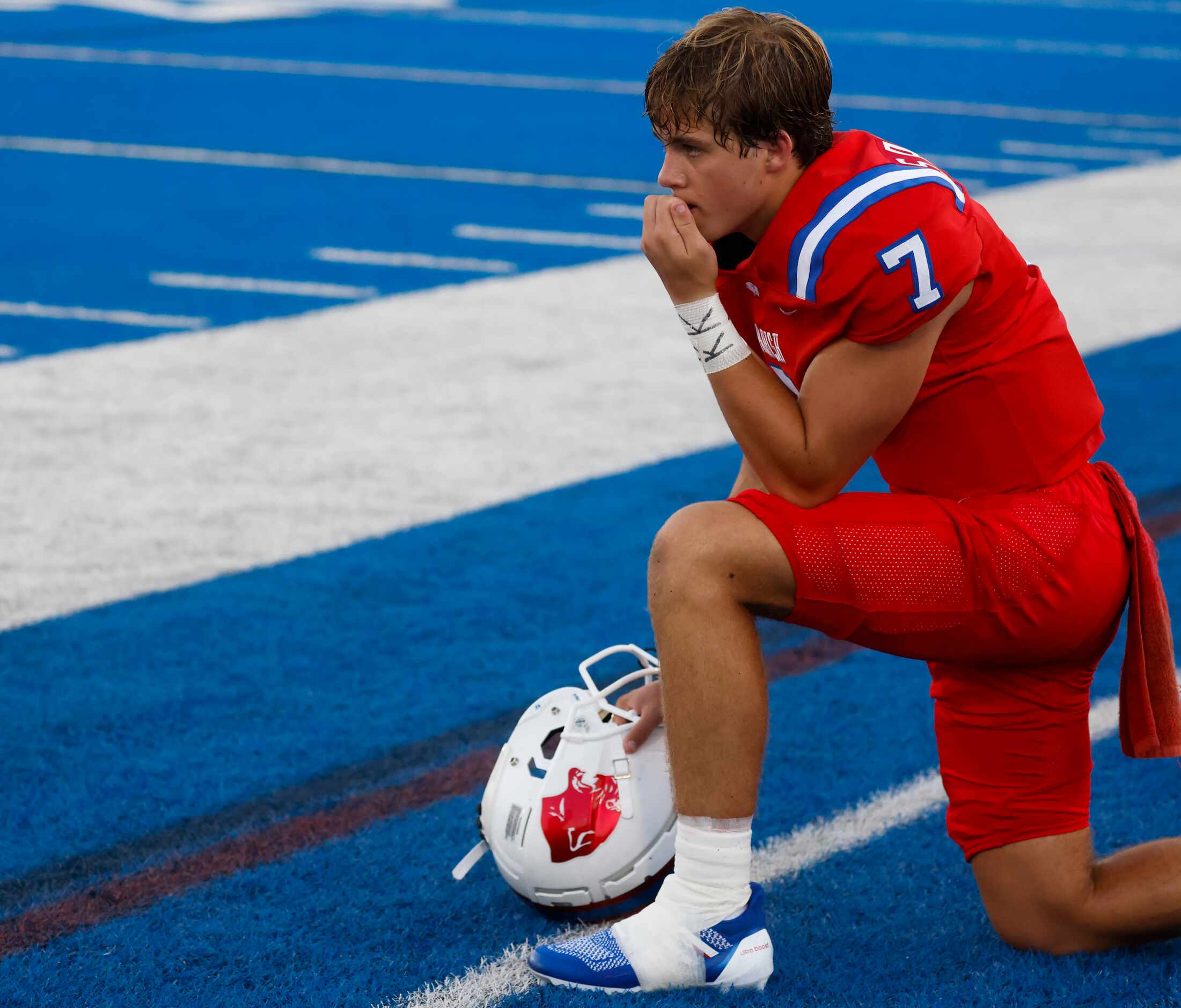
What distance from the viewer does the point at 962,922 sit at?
291 cm

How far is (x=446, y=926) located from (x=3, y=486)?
310cm

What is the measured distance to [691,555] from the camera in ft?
8.24

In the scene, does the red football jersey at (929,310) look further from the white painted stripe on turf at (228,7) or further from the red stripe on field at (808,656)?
the white painted stripe on turf at (228,7)

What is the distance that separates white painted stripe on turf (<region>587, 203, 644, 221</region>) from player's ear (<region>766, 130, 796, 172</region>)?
24.5ft

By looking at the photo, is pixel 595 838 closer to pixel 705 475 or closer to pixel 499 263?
pixel 705 475

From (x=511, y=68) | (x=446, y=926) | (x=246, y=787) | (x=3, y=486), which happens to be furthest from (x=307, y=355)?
(x=511, y=68)

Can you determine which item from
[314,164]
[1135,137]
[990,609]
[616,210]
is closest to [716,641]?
[990,609]

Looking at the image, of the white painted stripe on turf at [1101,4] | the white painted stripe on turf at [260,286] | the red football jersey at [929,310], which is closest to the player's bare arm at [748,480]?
the red football jersey at [929,310]

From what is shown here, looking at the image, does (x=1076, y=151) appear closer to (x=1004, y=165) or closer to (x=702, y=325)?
(x=1004, y=165)

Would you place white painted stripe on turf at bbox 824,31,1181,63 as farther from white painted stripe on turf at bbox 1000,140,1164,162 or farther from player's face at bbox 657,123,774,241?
player's face at bbox 657,123,774,241

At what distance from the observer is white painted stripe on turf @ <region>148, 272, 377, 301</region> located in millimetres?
8070

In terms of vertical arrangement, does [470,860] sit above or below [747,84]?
below

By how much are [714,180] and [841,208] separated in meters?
0.22

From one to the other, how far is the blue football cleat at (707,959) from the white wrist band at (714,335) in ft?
2.85
